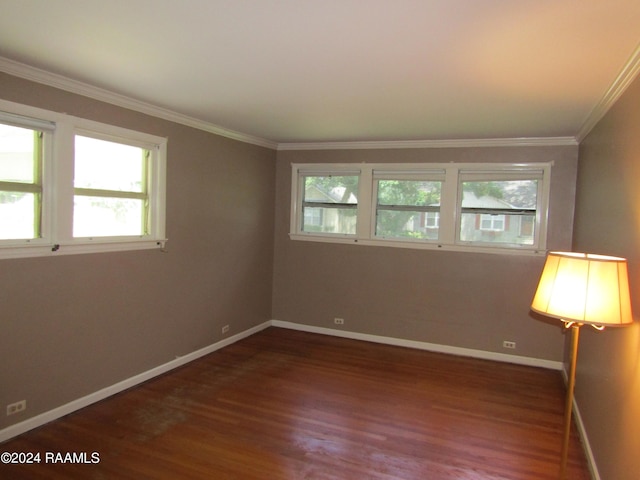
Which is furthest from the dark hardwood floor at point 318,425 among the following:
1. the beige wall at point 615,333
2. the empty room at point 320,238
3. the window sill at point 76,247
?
the window sill at point 76,247

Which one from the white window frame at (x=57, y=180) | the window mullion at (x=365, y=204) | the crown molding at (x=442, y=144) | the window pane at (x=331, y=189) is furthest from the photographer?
the window pane at (x=331, y=189)

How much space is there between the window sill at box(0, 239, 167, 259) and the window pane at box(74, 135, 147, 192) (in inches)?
17.5

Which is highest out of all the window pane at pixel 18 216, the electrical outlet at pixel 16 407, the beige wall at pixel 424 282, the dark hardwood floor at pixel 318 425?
the window pane at pixel 18 216

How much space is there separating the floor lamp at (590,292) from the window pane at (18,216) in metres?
3.21

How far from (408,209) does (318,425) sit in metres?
2.81

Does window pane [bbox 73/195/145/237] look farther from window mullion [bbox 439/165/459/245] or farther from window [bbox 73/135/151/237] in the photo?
window mullion [bbox 439/165/459/245]

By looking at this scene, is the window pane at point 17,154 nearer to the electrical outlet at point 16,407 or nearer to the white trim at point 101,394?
the electrical outlet at point 16,407

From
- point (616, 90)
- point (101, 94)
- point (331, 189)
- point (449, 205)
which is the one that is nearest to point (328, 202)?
point (331, 189)

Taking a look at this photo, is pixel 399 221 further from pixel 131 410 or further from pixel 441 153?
pixel 131 410

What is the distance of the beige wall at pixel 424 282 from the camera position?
4523 millimetres

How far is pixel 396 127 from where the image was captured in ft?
13.6

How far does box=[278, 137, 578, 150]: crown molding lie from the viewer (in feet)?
14.4

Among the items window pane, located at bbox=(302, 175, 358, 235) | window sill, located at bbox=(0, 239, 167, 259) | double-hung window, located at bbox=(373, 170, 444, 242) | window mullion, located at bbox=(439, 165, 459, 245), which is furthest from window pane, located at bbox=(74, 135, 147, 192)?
window mullion, located at bbox=(439, 165, 459, 245)

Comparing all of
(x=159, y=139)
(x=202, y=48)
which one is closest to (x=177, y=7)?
(x=202, y=48)
